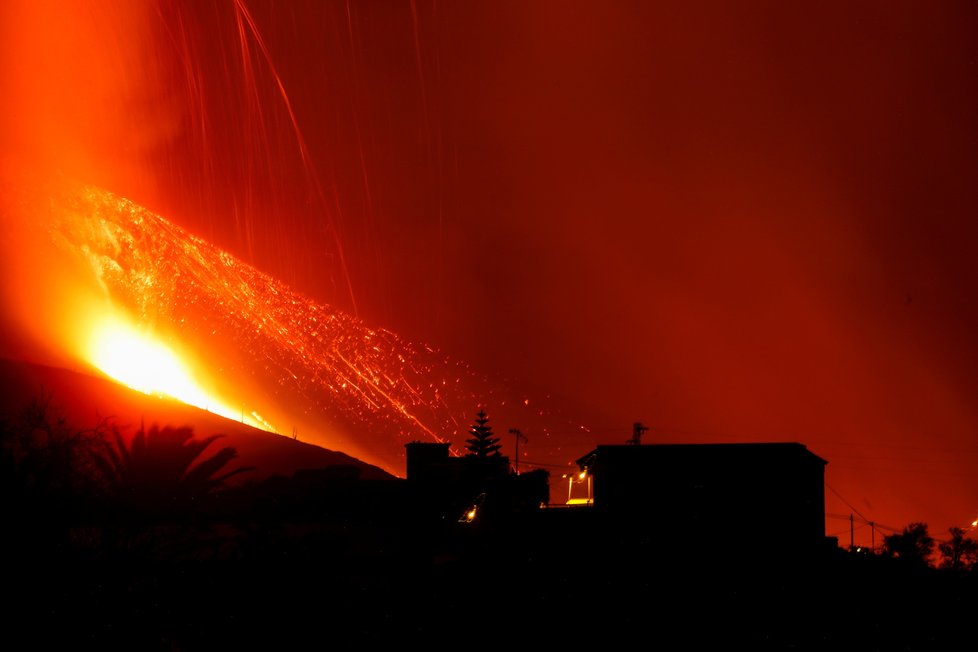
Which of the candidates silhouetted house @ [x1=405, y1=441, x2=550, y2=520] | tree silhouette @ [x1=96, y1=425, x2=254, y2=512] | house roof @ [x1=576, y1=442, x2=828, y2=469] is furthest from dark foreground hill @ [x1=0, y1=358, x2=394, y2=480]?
tree silhouette @ [x1=96, y1=425, x2=254, y2=512]

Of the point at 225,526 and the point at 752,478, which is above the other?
the point at 752,478

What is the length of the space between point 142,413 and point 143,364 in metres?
42.7

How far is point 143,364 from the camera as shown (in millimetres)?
90000

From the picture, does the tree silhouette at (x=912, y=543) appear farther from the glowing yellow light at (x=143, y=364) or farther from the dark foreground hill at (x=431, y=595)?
the glowing yellow light at (x=143, y=364)

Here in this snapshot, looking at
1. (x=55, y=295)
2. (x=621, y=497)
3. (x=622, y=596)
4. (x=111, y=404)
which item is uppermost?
(x=55, y=295)

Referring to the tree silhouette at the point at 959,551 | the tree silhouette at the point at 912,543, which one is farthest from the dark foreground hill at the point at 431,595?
the tree silhouette at the point at 959,551

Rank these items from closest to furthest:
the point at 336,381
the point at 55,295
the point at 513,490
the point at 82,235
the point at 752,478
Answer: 1. the point at 752,478
2. the point at 513,490
3. the point at 55,295
4. the point at 82,235
5. the point at 336,381

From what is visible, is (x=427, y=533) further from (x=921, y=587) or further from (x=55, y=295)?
(x=55, y=295)

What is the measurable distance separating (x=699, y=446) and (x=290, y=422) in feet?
→ 344

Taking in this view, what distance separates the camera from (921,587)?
18062 mm

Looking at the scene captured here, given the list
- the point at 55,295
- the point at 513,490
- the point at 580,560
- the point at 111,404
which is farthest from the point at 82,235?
the point at 580,560

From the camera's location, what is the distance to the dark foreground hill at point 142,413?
47.2 metres

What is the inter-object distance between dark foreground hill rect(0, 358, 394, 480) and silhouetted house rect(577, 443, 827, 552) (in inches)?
745

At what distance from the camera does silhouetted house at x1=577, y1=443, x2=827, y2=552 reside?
2797 centimetres
